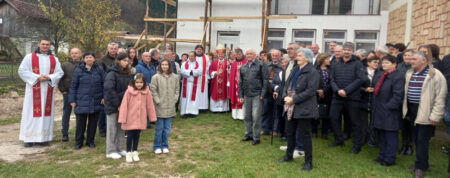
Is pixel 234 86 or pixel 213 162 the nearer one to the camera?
pixel 213 162

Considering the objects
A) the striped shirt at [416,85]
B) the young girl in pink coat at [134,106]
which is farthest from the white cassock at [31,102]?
the striped shirt at [416,85]

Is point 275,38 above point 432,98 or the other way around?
above

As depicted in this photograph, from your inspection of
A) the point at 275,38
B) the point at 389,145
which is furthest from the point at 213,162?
the point at 275,38

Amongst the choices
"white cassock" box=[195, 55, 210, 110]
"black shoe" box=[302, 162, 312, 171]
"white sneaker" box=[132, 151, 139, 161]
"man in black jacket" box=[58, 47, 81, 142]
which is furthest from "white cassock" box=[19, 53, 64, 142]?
"black shoe" box=[302, 162, 312, 171]

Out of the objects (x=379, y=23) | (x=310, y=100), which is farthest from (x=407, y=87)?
(x=379, y=23)

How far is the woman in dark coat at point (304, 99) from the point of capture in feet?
15.4

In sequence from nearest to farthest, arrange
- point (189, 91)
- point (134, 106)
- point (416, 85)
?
point (416, 85) < point (134, 106) < point (189, 91)

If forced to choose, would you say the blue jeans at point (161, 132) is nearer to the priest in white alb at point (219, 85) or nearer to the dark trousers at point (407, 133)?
the priest in white alb at point (219, 85)

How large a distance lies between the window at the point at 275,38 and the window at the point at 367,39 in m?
2.97

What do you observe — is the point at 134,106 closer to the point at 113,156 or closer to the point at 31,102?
the point at 113,156

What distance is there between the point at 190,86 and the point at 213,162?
4380 millimetres

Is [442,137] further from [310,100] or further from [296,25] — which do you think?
[296,25]

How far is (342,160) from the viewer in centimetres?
536

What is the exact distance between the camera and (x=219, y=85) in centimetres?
939
